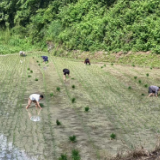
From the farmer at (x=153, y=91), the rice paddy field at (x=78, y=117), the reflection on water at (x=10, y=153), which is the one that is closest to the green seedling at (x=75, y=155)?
the rice paddy field at (x=78, y=117)

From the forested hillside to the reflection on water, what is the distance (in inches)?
699

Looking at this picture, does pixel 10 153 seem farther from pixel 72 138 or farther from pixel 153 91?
pixel 153 91

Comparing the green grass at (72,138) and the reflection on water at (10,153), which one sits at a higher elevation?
the green grass at (72,138)

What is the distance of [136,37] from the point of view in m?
25.7

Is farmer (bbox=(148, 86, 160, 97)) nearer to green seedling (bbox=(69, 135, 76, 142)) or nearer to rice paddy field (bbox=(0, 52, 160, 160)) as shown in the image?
rice paddy field (bbox=(0, 52, 160, 160))

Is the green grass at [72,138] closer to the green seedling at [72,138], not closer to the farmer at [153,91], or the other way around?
the green seedling at [72,138]

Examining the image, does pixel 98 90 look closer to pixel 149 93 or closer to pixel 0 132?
pixel 149 93

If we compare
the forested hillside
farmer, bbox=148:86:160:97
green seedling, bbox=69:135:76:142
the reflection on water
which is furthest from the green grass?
the forested hillside

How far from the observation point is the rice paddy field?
7.59m

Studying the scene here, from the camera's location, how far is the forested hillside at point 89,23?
83.4 feet

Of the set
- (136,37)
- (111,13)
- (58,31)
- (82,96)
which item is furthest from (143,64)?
(58,31)

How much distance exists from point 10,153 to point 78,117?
12.0ft

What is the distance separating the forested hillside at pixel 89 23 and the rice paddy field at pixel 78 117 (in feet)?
25.9

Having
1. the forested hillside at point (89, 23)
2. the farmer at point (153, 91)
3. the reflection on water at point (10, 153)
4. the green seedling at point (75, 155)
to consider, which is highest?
the forested hillside at point (89, 23)
